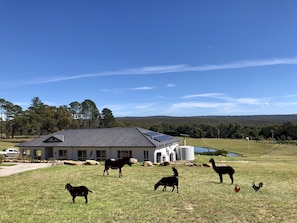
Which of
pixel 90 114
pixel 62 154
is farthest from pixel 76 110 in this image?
pixel 62 154

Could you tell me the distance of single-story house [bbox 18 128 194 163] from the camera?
37.0 metres

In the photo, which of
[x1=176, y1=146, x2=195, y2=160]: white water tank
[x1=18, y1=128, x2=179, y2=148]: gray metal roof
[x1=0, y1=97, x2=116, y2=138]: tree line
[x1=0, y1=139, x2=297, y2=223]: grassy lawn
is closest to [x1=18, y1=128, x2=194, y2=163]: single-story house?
[x1=18, y1=128, x2=179, y2=148]: gray metal roof

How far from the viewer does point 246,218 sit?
11.1m

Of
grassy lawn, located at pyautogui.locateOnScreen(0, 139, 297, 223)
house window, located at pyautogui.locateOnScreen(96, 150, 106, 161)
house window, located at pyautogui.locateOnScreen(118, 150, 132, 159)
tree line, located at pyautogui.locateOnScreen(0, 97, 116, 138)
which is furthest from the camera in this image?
tree line, located at pyautogui.locateOnScreen(0, 97, 116, 138)

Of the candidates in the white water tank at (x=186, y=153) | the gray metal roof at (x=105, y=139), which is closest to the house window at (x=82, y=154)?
the gray metal roof at (x=105, y=139)

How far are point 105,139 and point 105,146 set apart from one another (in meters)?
2.30

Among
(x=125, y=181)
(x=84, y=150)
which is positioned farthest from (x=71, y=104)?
(x=125, y=181)

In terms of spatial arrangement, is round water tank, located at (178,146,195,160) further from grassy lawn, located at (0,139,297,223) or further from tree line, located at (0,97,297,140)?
tree line, located at (0,97,297,140)

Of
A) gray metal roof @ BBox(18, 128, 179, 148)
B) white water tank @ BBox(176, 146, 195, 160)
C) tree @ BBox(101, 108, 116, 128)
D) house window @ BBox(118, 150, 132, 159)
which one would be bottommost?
white water tank @ BBox(176, 146, 195, 160)

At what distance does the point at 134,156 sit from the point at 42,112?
2519 inches

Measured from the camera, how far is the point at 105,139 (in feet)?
133

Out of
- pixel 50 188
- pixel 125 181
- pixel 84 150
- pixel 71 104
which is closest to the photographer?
pixel 50 188

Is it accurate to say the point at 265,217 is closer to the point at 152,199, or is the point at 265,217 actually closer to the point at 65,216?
the point at 152,199

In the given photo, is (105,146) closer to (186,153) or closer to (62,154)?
(62,154)
